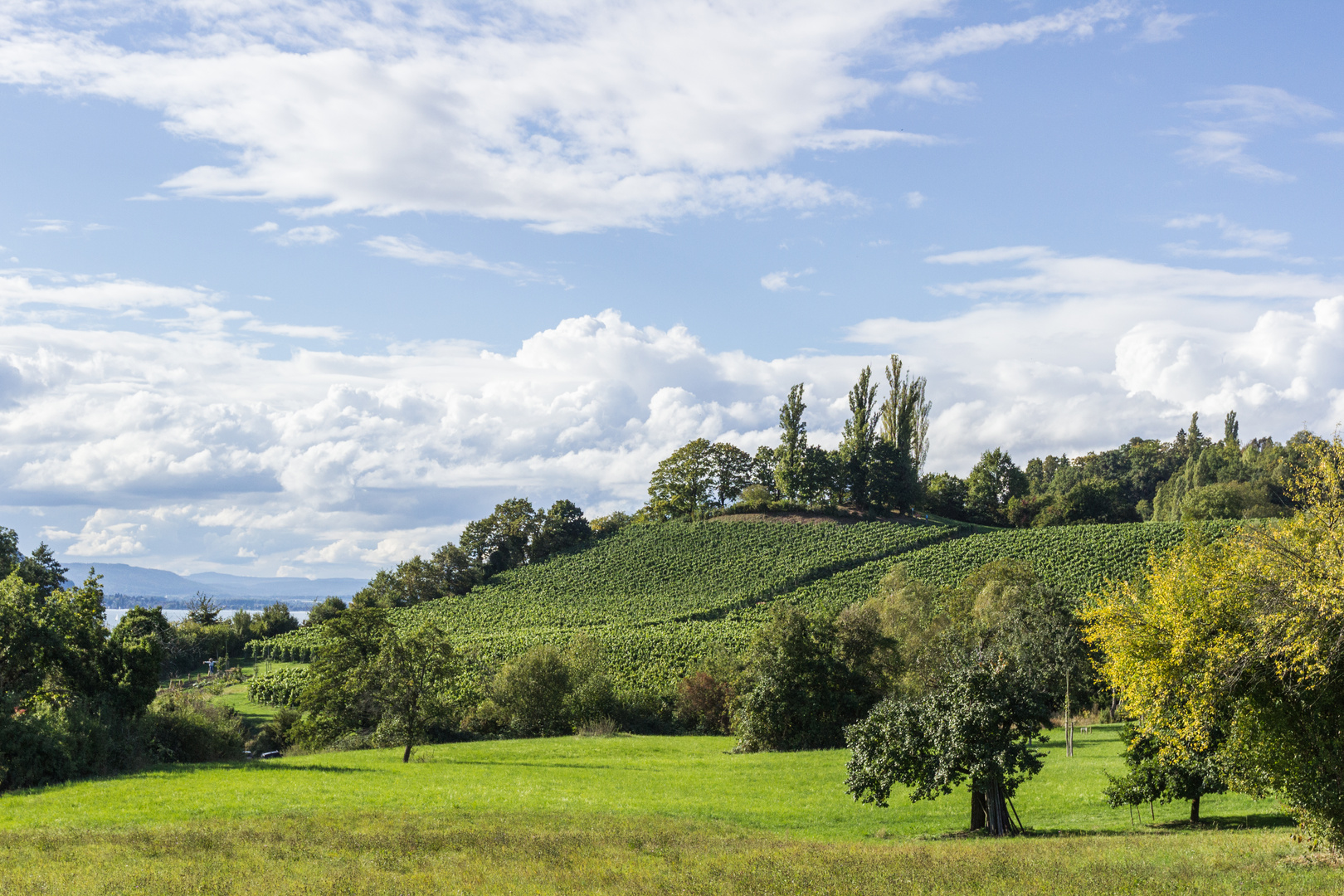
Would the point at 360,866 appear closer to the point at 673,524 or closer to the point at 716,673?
the point at 716,673

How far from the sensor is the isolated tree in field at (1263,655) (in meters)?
14.9

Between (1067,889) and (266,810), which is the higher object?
(1067,889)

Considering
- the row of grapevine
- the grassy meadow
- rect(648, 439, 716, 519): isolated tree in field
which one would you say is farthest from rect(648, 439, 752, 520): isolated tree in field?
the grassy meadow

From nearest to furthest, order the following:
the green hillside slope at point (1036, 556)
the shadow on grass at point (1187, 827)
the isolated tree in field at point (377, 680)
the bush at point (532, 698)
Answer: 1. the shadow on grass at point (1187, 827)
2. the isolated tree in field at point (377, 680)
3. the bush at point (532, 698)
4. the green hillside slope at point (1036, 556)

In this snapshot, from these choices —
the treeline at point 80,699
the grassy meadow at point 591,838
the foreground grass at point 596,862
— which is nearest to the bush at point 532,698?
the treeline at point 80,699

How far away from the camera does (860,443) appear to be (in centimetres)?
11156

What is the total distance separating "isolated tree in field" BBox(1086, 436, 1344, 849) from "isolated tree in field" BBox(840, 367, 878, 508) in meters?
91.9

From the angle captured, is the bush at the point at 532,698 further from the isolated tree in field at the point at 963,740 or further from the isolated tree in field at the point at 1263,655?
the isolated tree in field at the point at 1263,655

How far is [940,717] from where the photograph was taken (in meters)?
19.9

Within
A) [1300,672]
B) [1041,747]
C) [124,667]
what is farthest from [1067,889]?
[124,667]

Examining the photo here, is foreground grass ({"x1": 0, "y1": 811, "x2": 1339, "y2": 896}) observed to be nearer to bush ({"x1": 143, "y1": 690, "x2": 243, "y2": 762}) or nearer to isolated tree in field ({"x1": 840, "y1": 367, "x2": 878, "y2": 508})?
bush ({"x1": 143, "y1": 690, "x2": 243, "y2": 762})

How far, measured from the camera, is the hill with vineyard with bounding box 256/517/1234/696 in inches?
2972

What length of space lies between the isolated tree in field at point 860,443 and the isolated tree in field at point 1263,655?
91.9 m

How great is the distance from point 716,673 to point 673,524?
2453 inches
